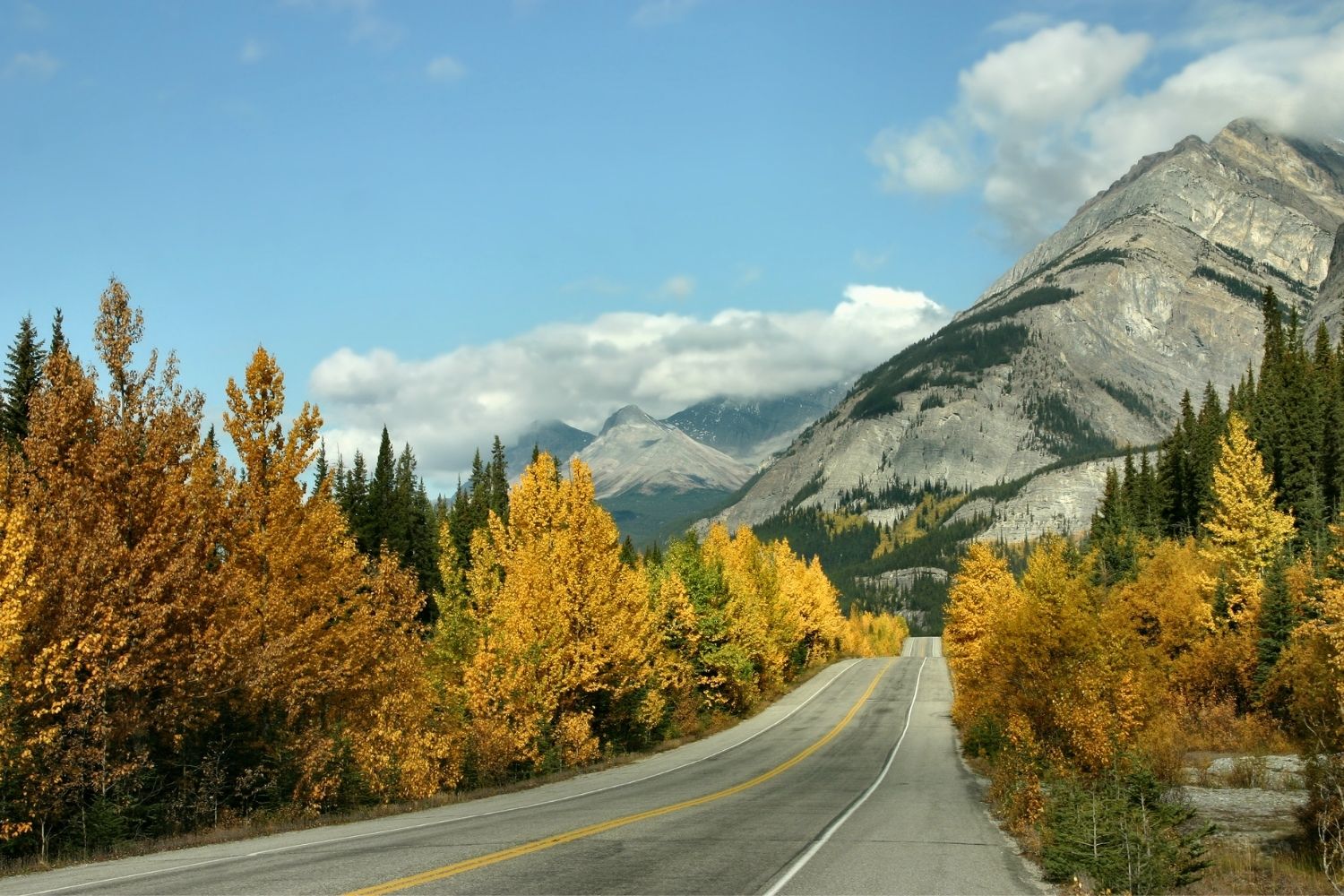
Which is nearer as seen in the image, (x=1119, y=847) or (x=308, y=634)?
(x=1119, y=847)

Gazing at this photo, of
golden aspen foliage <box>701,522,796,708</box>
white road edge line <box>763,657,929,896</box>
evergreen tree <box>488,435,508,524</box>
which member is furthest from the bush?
evergreen tree <box>488,435,508,524</box>

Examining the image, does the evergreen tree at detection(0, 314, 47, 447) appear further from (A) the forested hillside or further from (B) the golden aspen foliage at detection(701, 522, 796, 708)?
(B) the golden aspen foliage at detection(701, 522, 796, 708)

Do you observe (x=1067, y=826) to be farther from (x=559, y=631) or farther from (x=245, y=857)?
(x=559, y=631)

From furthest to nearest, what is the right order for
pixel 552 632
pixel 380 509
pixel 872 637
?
pixel 872 637 → pixel 380 509 → pixel 552 632

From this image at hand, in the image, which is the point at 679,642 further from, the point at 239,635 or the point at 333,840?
the point at 333,840

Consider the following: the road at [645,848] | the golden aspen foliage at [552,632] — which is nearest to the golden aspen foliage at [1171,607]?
the road at [645,848]

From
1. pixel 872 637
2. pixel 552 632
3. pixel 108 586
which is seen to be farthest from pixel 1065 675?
pixel 872 637

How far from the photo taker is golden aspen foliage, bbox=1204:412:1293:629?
5238 centimetres

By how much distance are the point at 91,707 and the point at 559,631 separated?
1731 centimetres

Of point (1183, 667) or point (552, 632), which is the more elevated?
point (552, 632)

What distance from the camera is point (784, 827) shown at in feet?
68.2

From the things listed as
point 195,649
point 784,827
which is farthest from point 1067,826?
point 195,649

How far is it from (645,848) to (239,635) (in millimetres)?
10000

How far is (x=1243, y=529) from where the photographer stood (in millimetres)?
55188
